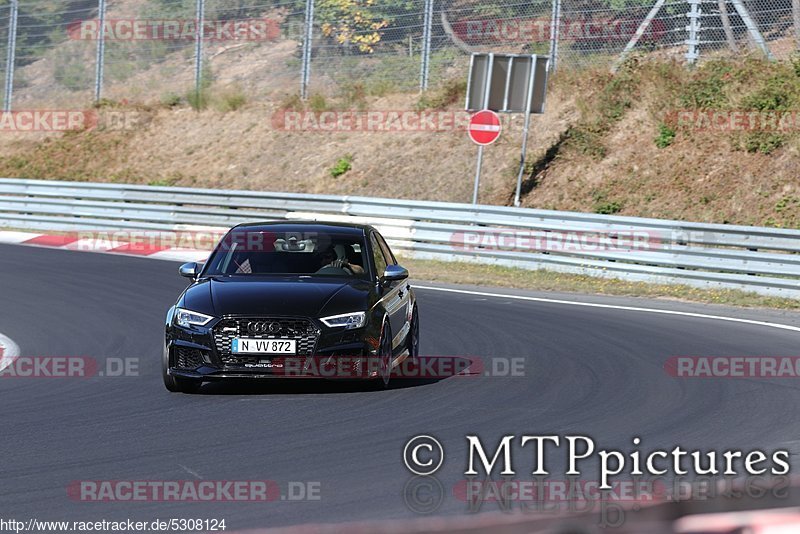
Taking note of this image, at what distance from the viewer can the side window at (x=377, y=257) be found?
436 inches

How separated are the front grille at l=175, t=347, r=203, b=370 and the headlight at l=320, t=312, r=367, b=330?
100cm

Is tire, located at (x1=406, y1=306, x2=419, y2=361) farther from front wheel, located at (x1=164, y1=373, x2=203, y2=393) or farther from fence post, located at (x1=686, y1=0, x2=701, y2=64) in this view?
fence post, located at (x1=686, y1=0, x2=701, y2=64)

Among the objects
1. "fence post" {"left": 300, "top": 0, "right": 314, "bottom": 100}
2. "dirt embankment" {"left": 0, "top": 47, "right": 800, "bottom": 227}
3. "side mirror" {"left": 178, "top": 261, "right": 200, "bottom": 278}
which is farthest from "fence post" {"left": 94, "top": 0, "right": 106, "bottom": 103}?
"side mirror" {"left": 178, "top": 261, "right": 200, "bottom": 278}

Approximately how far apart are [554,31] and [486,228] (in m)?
7.84

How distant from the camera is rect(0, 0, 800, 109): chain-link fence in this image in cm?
2723

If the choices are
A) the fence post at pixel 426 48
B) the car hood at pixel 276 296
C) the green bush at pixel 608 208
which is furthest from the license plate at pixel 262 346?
the fence post at pixel 426 48

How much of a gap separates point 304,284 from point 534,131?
64.4ft

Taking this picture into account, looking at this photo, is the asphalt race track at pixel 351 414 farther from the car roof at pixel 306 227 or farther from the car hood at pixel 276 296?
the car roof at pixel 306 227

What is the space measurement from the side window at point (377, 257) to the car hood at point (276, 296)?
57cm

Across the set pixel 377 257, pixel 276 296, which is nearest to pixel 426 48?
pixel 377 257

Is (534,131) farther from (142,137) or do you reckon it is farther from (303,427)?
(303,427)

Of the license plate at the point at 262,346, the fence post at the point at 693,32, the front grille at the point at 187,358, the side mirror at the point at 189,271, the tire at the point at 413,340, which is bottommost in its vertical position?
the tire at the point at 413,340

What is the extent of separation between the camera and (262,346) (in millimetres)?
9578

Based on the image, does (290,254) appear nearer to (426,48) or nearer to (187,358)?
(187,358)
